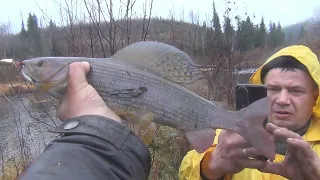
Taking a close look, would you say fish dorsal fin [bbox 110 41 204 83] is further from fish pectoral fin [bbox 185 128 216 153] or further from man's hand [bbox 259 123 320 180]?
man's hand [bbox 259 123 320 180]

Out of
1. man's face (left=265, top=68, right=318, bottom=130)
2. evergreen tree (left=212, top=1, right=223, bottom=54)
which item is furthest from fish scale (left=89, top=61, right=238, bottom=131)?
evergreen tree (left=212, top=1, right=223, bottom=54)

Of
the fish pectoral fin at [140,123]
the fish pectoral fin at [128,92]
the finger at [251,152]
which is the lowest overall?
the finger at [251,152]

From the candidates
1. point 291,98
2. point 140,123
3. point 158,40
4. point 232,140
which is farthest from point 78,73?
Answer: point 158,40

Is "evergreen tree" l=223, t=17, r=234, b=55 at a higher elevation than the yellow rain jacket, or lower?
higher

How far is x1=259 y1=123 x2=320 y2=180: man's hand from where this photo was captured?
77.3 inches

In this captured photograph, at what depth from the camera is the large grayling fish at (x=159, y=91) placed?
1.82m

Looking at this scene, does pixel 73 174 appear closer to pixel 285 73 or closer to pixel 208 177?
pixel 208 177

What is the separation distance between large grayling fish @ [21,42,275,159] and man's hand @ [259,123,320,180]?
0.33ft

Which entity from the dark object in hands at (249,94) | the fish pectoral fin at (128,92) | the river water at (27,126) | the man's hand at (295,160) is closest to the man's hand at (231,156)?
the man's hand at (295,160)

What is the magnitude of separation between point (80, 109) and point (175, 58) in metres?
0.63

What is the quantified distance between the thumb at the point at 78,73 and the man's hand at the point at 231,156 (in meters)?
0.88

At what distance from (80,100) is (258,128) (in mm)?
916

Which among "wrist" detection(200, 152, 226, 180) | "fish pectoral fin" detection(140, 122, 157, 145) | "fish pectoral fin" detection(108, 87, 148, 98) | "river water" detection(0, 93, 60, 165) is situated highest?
"fish pectoral fin" detection(108, 87, 148, 98)

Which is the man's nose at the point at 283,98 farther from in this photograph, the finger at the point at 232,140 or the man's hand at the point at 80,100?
the man's hand at the point at 80,100
